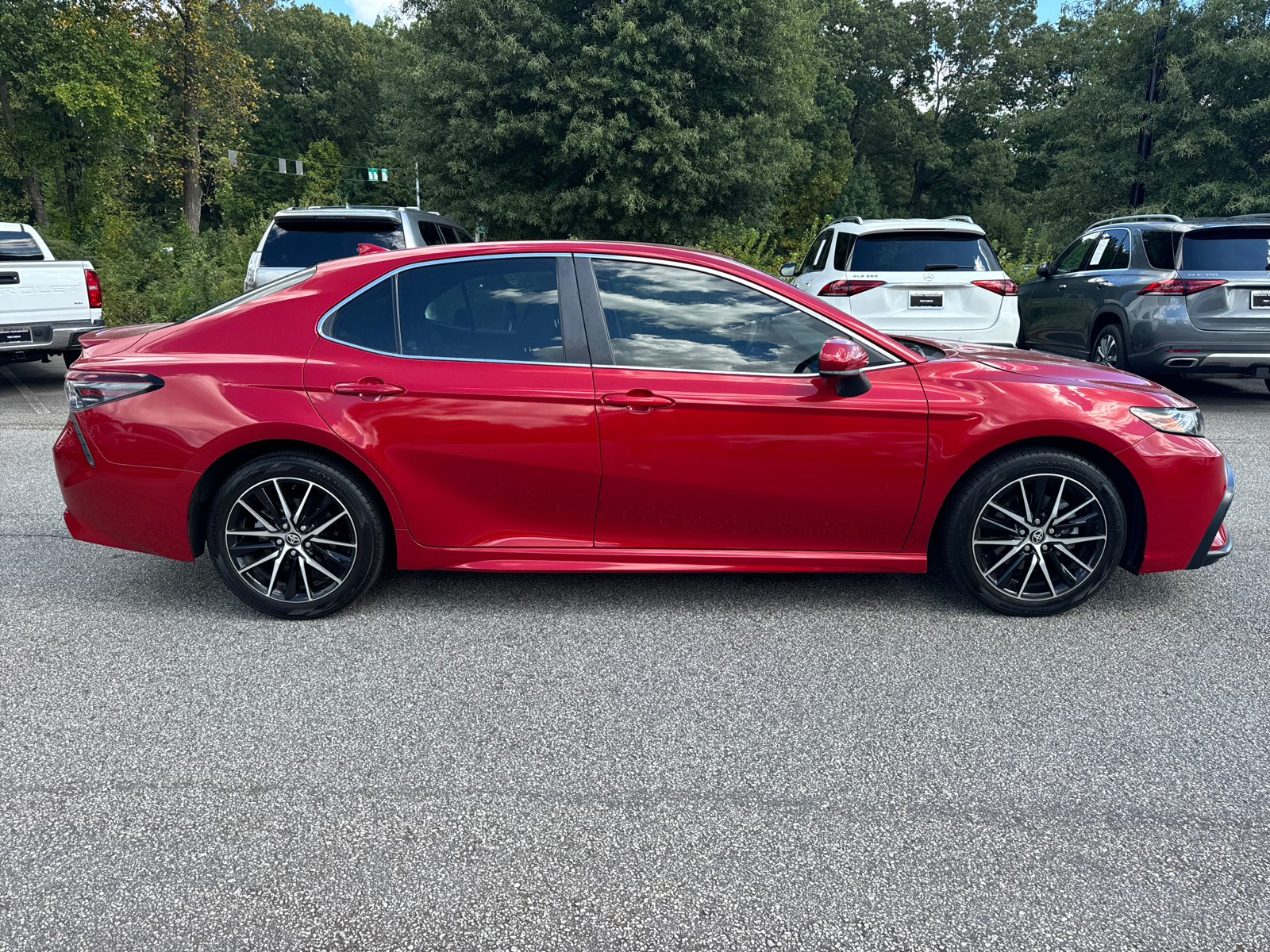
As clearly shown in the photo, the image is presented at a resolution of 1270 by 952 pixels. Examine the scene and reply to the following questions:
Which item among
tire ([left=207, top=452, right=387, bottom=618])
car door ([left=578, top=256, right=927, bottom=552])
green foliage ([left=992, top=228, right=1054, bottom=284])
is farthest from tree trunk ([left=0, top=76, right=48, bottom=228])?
car door ([left=578, top=256, right=927, bottom=552])

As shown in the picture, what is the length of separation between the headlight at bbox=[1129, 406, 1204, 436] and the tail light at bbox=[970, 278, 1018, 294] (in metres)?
5.60

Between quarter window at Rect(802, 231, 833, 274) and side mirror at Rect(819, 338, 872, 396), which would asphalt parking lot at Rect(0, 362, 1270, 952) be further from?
quarter window at Rect(802, 231, 833, 274)

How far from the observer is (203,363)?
4273mm

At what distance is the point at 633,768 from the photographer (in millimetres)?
3129

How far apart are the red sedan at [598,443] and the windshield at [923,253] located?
5.68 m

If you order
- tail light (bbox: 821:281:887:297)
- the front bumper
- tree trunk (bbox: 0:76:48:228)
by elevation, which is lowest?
the front bumper

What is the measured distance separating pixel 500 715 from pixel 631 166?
17.5 m

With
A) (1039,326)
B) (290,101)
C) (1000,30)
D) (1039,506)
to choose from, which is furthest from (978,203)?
(1039,506)

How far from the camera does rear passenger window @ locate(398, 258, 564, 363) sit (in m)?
4.27

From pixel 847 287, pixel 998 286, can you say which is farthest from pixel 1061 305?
pixel 847 287

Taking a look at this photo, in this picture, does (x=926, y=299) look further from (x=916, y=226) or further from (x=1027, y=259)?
(x=1027, y=259)

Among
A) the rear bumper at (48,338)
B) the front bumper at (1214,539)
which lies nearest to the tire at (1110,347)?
the front bumper at (1214,539)

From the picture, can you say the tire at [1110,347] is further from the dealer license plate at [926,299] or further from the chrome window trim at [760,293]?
the chrome window trim at [760,293]

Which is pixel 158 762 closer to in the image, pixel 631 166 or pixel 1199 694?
pixel 1199 694
